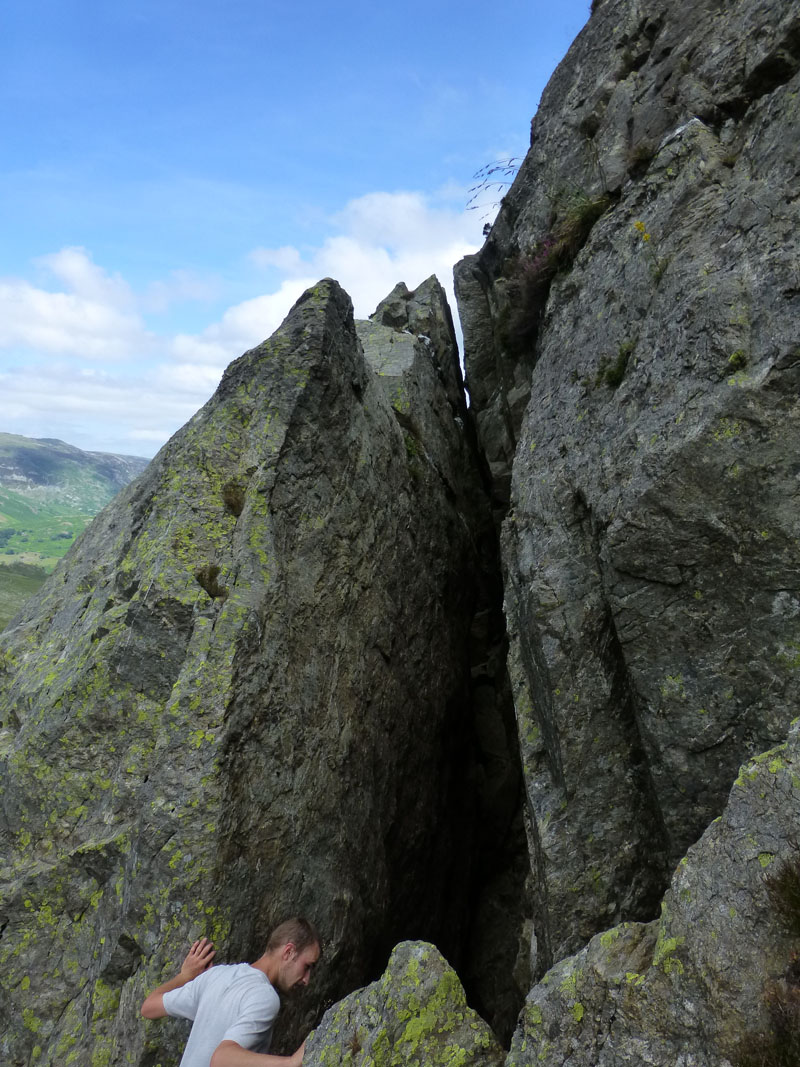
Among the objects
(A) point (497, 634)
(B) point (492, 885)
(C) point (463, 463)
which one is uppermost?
(C) point (463, 463)

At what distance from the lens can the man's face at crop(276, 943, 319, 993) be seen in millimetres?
8055

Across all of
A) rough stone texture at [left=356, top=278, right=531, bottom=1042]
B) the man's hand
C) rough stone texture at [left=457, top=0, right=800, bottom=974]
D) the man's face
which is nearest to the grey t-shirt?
the man's face

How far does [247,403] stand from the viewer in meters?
15.2

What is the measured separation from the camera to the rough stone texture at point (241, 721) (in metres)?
10.6

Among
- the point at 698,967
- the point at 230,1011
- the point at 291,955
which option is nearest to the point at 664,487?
the point at 698,967

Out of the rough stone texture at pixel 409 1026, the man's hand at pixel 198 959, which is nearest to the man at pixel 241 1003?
the man's hand at pixel 198 959

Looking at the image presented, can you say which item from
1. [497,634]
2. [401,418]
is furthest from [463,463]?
[497,634]

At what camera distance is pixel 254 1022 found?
7.35m

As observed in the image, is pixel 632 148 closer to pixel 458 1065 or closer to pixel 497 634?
pixel 497 634

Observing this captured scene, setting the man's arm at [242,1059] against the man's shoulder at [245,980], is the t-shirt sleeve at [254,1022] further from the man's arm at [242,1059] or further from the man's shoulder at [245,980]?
the man's arm at [242,1059]

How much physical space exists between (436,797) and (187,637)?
8.56m

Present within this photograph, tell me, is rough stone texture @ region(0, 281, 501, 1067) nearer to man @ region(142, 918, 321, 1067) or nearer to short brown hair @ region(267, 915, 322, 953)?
man @ region(142, 918, 321, 1067)

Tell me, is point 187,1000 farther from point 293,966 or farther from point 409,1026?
point 409,1026

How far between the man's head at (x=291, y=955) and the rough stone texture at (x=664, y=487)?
431 cm
